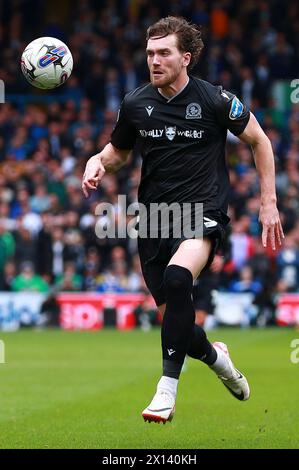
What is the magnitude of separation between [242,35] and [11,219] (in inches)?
317

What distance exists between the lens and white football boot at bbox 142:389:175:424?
7.11 meters

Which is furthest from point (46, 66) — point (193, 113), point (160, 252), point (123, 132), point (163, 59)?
point (160, 252)

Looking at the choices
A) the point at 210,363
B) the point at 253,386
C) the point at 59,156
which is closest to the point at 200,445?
the point at 210,363

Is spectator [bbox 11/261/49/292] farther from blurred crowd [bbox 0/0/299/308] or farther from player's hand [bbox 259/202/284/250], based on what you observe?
player's hand [bbox 259/202/284/250]

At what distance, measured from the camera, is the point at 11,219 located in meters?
22.4

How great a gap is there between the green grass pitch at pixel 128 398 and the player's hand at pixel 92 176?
1817 millimetres

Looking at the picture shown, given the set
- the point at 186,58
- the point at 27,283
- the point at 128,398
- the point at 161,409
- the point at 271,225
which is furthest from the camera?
the point at 27,283

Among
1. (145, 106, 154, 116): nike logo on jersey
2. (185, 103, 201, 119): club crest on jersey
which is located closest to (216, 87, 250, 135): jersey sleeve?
(185, 103, 201, 119): club crest on jersey

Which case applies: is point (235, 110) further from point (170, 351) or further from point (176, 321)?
point (170, 351)

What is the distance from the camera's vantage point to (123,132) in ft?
27.5

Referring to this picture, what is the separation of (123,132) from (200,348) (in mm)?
1768

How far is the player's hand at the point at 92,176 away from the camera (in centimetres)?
781

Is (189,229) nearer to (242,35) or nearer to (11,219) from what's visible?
(11,219)

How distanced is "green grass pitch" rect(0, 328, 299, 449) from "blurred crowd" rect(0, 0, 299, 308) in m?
3.39
